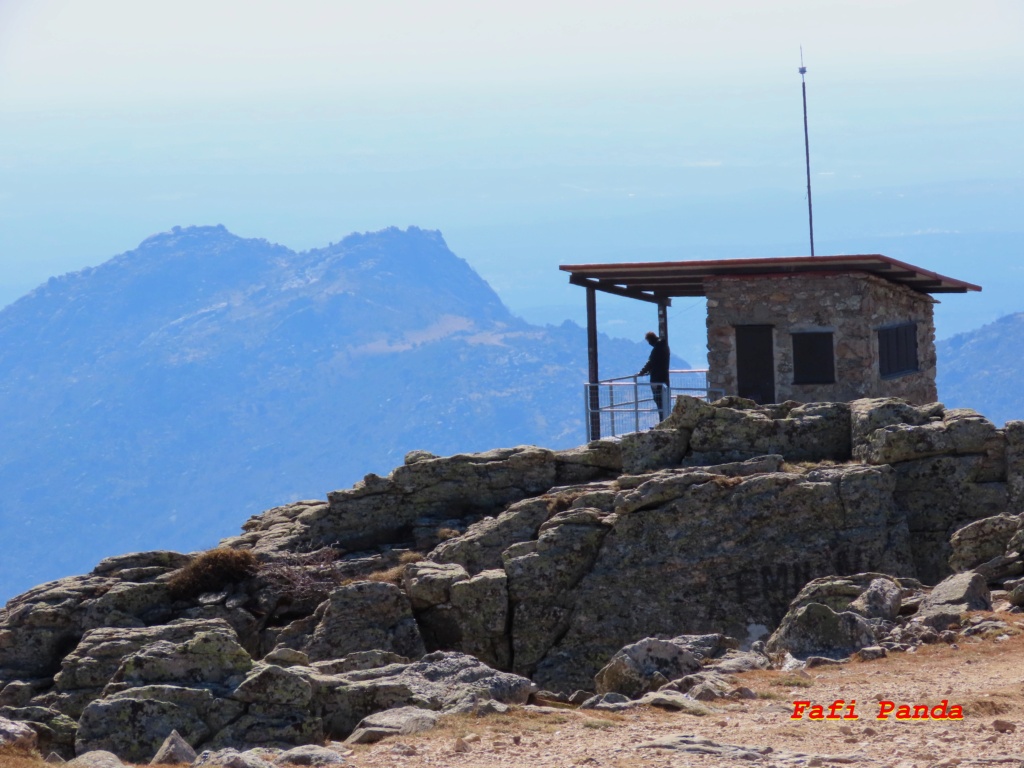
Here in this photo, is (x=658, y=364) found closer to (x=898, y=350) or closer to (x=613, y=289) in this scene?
(x=613, y=289)

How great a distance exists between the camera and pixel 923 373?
138 ft

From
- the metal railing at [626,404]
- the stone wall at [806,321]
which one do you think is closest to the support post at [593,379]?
the metal railing at [626,404]

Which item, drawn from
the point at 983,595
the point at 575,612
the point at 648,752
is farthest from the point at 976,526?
the point at 648,752

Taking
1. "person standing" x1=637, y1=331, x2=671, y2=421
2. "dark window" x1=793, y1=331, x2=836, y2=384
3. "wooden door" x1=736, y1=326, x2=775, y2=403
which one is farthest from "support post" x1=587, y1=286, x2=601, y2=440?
"dark window" x1=793, y1=331, x2=836, y2=384

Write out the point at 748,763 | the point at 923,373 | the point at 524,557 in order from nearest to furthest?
1. the point at 748,763
2. the point at 524,557
3. the point at 923,373

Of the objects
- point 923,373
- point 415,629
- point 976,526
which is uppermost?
point 923,373

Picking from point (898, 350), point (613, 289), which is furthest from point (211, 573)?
point (898, 350)

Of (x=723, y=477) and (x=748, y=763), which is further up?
(x=723, y=477)

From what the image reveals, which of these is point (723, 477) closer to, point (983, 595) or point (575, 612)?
point (575, 612)

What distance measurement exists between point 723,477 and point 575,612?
3615mm

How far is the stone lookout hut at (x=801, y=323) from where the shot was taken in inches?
1474

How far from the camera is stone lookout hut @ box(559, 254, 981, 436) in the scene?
123ft

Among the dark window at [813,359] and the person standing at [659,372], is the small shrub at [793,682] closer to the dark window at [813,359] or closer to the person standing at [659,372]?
the person standing at [659,372]

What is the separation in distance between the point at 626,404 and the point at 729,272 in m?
4.22
